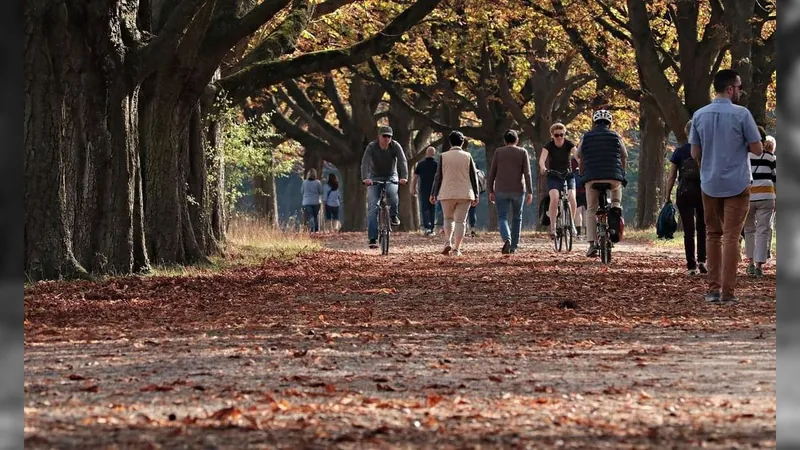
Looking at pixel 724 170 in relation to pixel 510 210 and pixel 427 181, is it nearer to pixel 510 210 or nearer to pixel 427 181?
pixel 510 210

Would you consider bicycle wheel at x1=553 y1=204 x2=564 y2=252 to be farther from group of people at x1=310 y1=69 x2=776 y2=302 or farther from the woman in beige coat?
the woman in beige coat

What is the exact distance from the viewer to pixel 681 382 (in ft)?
28.0

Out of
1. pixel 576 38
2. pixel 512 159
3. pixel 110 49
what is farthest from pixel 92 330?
pixel 576 38

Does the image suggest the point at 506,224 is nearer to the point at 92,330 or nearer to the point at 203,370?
the point at 92,330

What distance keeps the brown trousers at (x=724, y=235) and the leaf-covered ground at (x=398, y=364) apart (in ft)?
0.74

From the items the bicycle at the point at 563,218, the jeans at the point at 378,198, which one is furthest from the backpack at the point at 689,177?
the jeans at the point at 378,198

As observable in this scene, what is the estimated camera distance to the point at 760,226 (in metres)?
17.9

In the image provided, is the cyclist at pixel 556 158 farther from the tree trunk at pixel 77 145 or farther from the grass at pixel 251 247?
the tree trunk at pixel 77 145

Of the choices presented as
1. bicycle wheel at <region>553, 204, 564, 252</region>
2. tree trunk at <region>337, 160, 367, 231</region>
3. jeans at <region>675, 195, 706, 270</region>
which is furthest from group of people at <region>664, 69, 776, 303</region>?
tree trunk at <region>337, 160, 367, 231</region>

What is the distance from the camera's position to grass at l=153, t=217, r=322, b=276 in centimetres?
1984

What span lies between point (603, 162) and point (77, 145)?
23.5 feet

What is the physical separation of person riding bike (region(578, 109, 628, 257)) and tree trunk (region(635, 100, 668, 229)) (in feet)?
56.8

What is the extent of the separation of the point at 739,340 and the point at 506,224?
13999 mm

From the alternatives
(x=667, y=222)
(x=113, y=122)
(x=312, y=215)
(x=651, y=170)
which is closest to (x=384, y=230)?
(x=667, y=222)
